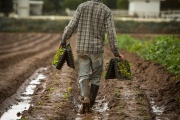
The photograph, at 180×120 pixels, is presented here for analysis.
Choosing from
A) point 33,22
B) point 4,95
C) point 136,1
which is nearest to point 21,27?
point 33,22

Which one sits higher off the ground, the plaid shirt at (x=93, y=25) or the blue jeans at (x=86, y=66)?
the plaid shirt at (x=93, y=25)

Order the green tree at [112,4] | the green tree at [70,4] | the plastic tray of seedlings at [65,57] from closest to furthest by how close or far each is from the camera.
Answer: the plastic tray of seedlings at [65,57], the green tree at [112,4], the green tree at [70,4]

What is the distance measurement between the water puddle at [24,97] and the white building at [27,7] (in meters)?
49.6

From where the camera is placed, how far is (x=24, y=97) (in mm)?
9195

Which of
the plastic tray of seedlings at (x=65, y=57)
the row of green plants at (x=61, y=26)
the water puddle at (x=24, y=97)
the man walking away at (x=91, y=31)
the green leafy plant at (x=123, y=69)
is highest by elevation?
the man walking away at (x=91, y=31)

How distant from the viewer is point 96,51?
7.50m

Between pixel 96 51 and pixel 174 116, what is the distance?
1.71 meters

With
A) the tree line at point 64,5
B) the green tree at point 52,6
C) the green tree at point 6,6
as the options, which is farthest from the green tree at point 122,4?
the green tree at point 6,6

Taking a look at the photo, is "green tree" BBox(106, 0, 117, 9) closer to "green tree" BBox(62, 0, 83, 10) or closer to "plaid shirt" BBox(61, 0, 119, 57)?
"green tree" BBox(62, 0, 83, 10)

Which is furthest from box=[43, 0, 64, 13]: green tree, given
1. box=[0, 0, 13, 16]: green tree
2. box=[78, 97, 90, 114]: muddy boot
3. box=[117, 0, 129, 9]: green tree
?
box=[78, 97, 90, 114]: muddy boot

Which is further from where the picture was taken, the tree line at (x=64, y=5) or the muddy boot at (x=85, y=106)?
the tree line at (x=64, y=5)

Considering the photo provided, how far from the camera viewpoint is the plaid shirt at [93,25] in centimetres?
744

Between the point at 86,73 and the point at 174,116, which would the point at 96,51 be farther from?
the point at 174,116

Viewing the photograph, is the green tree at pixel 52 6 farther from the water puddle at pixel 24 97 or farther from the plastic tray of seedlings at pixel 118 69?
the plastic tray of seedlings at pixel 118 69
